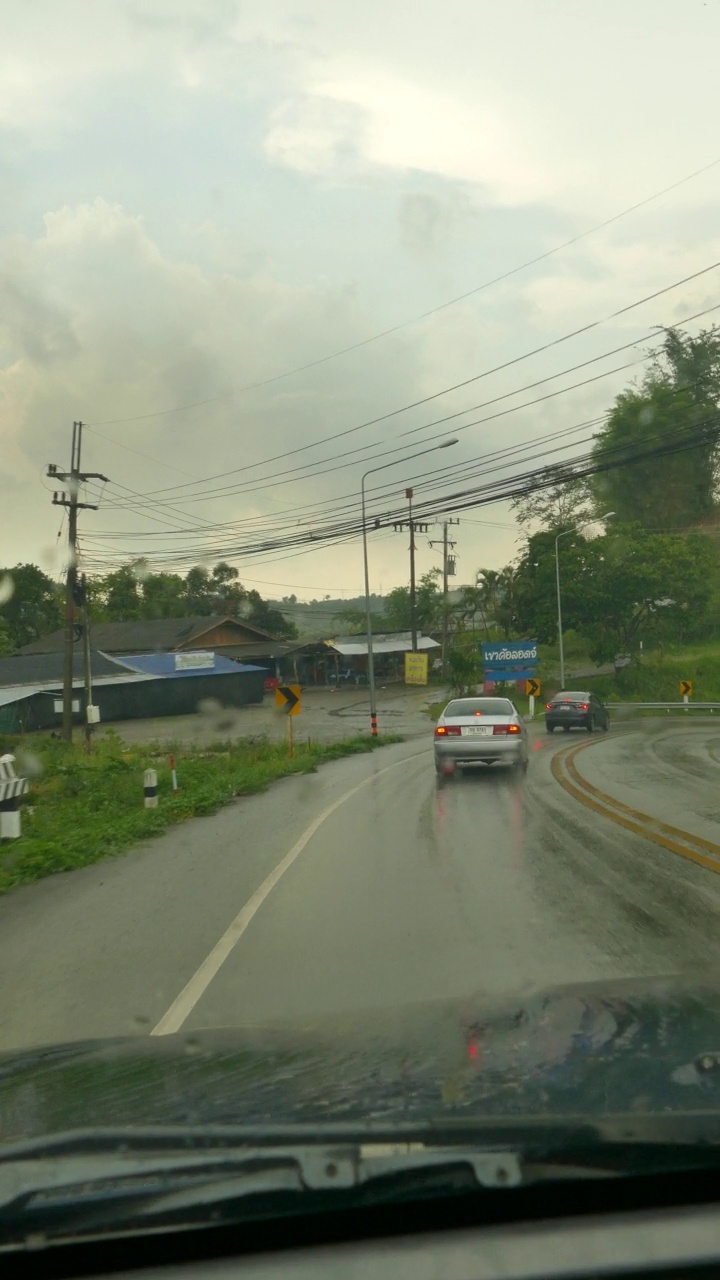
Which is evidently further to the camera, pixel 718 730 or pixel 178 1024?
pixel 718 730

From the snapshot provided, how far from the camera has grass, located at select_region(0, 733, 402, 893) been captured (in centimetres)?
1413

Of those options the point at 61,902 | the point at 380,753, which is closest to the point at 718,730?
the point at 380,753

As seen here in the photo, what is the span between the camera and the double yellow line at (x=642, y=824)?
1154cm

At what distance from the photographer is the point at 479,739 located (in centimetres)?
2153

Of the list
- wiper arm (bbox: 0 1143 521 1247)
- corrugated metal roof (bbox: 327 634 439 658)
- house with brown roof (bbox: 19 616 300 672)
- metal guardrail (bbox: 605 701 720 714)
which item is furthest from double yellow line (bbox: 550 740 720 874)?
corrugated metal roof (bbox: 327 634 439 658)

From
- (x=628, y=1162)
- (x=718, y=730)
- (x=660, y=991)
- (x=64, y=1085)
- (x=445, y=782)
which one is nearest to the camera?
(x=628, y=1162)

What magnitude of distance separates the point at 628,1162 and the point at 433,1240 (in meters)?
0.53

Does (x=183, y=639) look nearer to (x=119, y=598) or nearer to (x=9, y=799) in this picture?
(x=119, y=598)

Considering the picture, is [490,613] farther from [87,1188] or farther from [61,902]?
[87,1188]

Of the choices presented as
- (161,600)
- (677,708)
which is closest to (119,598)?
(161,600)

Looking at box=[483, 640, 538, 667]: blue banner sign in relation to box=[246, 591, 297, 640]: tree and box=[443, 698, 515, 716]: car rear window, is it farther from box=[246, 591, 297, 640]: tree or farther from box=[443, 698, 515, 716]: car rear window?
box=[246, 591, 297, 640]: tree

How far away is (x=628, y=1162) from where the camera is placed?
2.71 metres

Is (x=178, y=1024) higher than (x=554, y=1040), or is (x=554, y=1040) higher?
(x=554, y=1040)

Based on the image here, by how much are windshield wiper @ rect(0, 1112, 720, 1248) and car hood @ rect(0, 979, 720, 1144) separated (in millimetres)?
133
